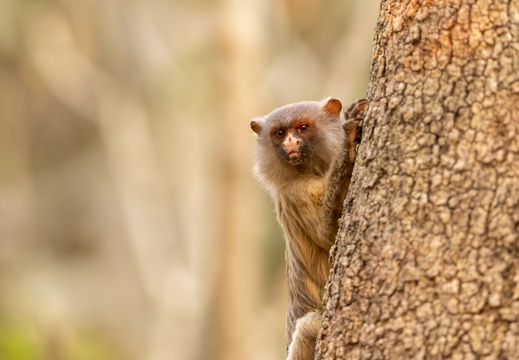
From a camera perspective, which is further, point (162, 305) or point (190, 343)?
point (162, 305)

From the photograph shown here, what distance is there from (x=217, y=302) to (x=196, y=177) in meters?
4.95

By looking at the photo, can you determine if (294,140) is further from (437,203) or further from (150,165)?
(150,165)

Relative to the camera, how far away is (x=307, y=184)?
5727 mm

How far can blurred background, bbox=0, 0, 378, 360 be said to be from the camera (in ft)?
51.3

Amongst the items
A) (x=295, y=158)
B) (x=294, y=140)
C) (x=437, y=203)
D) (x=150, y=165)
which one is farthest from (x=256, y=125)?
(x=150, y=165)

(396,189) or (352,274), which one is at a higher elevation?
(396,189)

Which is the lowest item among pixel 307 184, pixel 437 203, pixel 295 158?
pixel 437 203

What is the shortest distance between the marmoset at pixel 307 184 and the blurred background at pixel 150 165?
800 cm

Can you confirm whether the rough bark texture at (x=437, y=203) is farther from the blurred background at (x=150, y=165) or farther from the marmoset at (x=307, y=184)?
the blurred background at (x=150, y=165)

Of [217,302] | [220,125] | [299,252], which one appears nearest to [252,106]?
[220,125]

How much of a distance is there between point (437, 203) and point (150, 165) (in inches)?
669

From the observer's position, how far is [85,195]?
84.8 feet

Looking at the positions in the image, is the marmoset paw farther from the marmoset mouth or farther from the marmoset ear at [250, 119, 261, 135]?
the marmoset ear at [250, 119, 261, 135]

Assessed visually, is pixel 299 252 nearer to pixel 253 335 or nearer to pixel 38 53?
pixel 253 335
